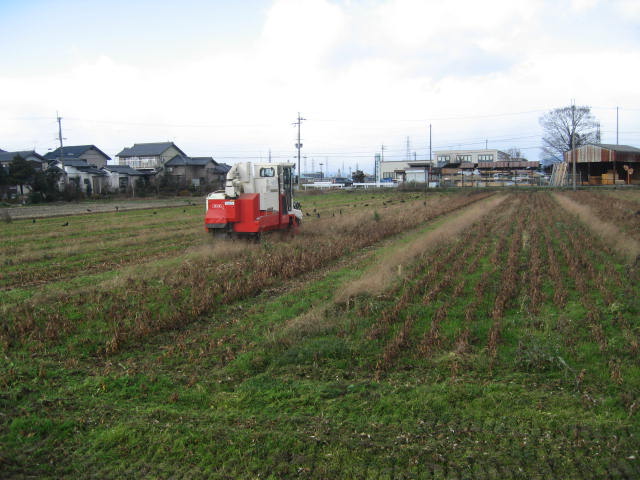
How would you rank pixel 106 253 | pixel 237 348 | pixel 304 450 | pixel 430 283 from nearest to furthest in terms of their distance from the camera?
pixel 304 450
pixel 237 348
pixel 430 283
pixel 106 253

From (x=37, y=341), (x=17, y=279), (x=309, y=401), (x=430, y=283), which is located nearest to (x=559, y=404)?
(x=309, y=401)

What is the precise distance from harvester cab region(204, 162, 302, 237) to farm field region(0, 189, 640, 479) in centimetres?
355

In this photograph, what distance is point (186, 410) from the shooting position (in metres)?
5.58

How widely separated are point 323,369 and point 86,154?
76535mm

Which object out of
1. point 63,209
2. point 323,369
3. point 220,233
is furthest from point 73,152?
point 323,369

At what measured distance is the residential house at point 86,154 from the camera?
7294 centimetres

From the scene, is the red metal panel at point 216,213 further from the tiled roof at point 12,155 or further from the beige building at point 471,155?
the beige building at point 471,155

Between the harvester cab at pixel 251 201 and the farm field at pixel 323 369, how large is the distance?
3.55 metres

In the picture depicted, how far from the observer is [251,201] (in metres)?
16.4

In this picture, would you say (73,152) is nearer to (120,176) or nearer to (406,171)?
(120,176)

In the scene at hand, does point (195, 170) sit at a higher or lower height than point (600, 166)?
higher

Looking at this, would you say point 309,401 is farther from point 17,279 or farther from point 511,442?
point 17,279

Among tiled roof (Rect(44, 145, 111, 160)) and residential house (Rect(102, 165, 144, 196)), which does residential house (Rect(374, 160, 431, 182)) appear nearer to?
residential house (Rect(102, 165, 144, 196))

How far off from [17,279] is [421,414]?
10.6 meters
